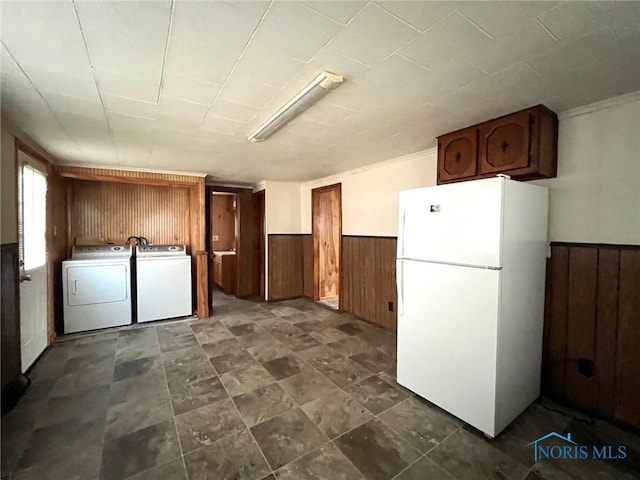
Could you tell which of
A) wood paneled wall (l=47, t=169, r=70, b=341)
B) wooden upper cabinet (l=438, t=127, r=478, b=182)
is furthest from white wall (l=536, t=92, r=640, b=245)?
wood paneled wall (l=47, t=169, r=70, b=341)

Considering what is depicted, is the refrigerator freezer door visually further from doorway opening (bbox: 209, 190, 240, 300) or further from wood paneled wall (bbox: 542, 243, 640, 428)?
doorway opening (bbox: 209, 190, 240, 300)

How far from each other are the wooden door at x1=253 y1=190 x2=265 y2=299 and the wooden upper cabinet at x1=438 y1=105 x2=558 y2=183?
12.8 feet

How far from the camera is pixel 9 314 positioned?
7.14 feet

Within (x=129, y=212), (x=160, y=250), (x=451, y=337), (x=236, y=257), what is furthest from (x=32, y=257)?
(x=451, y=337)

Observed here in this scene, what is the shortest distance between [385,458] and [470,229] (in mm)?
1523

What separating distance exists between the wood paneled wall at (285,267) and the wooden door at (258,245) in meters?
0.31

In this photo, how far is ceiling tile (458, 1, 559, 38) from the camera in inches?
42.8

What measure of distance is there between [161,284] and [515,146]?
4488mm

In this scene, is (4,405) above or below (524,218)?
below

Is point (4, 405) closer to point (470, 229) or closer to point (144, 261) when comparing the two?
point (144, 261)

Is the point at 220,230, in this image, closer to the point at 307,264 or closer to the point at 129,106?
the point at 307,264

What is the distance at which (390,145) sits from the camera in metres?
2.94

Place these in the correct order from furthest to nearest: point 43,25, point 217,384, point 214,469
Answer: point 217,384 < point 214,469 < point 43,25

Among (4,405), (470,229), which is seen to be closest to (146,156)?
(4,405)
